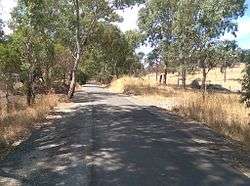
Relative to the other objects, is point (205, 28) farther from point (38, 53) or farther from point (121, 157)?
point (121, 157)

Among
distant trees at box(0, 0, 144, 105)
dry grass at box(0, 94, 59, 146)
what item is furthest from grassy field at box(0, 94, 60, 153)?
distant trees at box(0, 0, 144, 105)

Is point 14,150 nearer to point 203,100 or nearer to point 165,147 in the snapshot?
point 165,147

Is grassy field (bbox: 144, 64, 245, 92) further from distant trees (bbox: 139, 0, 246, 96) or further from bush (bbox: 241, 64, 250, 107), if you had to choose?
bush (bbox: 241, 64, 250, 107)

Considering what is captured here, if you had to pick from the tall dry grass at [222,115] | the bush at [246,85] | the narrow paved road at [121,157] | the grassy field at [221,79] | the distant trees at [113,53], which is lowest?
the grassy field at [221,79]

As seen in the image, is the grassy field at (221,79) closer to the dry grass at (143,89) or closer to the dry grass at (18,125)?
the dry grass at (143,89)

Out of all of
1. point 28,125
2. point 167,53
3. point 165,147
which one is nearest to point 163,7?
point 167,53

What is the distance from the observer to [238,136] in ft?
48.2

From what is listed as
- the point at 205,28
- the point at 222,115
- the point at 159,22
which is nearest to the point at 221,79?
the point at 159,22

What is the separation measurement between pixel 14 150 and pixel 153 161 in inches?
153

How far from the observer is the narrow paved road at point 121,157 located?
30.1ft

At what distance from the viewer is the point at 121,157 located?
36.5 ft

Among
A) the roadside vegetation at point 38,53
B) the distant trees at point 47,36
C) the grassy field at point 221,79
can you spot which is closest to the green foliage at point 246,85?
the roadside vegetation at point 38,53

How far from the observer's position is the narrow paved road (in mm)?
9164

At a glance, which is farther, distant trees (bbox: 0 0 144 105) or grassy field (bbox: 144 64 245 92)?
grassy field (bbox: 144 64 245 92)
